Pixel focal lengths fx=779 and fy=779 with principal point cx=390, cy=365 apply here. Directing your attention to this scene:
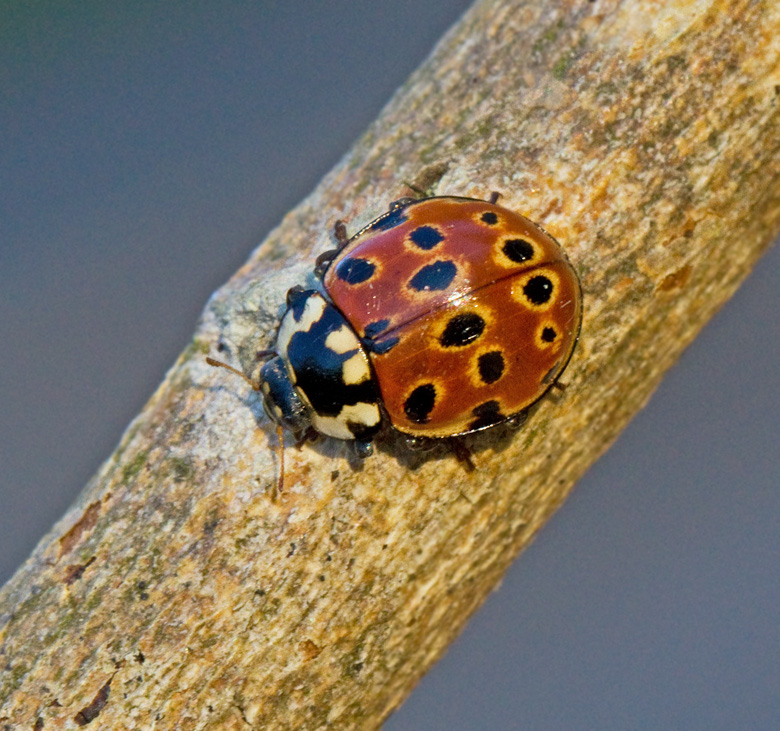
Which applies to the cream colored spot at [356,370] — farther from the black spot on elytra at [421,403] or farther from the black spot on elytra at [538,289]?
the black spot on elytra at [538,289]

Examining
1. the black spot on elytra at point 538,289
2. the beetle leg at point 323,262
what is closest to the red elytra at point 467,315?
the black spot on elytra at point 538,289

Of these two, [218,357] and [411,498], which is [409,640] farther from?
[218,357]

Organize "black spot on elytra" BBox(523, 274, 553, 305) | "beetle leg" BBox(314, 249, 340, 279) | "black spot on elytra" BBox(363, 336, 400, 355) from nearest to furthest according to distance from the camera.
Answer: "black spot on elytra" BBox(523, 274, 553, 305)
"black spot on elytra" BBox(363, 336, 400, 355)
"beetle leg" BBox(314, 249, 340, 279)

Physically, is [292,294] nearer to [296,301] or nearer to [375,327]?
[296,301]

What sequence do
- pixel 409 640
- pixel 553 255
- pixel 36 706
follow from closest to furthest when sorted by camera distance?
pixel 36 706 → pixel 553 255 → pixel 409 640

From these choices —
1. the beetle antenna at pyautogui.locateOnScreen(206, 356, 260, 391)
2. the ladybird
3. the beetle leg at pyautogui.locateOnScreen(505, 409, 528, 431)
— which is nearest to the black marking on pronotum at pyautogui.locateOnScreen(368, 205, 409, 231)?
the ladybird

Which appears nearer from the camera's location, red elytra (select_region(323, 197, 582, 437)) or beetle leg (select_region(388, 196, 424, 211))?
red elytra (select_region(323, 197, 582, 437))

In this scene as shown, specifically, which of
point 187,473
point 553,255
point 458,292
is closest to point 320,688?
point 187,473

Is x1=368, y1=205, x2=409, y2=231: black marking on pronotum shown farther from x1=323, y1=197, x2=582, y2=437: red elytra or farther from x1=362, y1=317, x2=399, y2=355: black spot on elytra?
x1=362, y1=317, x2=399, y2=355: black spot on elytra
